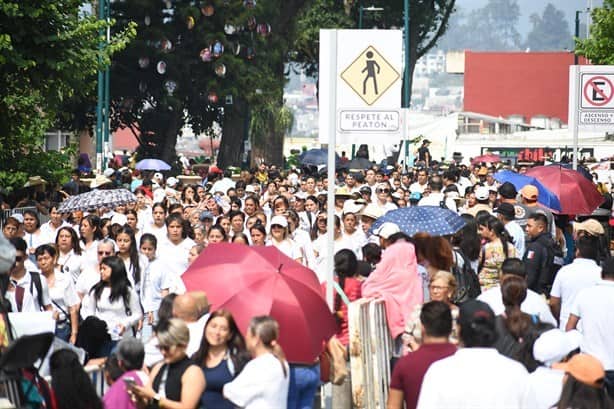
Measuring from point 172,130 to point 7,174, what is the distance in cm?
2635

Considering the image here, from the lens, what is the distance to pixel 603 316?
33.6ft

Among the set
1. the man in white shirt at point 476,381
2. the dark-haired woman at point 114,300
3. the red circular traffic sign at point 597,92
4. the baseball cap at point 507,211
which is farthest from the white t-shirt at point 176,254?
the red circular traffic sign at point 597,92

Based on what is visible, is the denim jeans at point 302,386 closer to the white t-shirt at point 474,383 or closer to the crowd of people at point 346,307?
the crowd of people at point 346,307

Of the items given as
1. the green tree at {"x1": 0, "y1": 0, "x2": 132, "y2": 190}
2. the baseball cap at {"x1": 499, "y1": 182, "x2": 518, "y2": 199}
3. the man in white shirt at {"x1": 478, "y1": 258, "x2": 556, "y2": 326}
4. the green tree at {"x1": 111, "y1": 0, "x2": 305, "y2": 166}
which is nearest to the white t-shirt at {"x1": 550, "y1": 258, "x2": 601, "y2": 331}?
the man in white shirt at {"x1": 478, "y1": 258, "x2": 556, "y2": 326}

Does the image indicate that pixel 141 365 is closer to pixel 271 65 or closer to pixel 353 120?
pixel 353 120

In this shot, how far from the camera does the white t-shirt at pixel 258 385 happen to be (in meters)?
8.30

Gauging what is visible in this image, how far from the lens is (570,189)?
1858 cm

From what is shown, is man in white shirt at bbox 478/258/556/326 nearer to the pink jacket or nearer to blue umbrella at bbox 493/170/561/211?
the pink jacket

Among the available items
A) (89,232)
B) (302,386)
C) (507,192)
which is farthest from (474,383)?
(89,232)

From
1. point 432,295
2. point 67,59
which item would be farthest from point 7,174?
point 432,295

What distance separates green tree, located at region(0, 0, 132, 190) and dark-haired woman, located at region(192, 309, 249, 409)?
39.2ft

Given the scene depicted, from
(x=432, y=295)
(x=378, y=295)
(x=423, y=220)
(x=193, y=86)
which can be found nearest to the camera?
(x=432, y=295)

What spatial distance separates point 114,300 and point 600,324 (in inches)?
159

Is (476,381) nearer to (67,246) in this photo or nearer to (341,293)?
(341,293)
